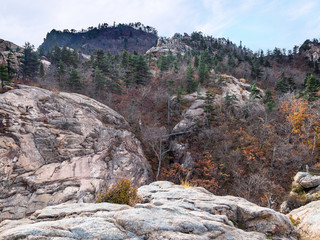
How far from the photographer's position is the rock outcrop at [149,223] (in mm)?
2641

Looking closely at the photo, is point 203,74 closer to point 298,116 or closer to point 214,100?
point 214,100

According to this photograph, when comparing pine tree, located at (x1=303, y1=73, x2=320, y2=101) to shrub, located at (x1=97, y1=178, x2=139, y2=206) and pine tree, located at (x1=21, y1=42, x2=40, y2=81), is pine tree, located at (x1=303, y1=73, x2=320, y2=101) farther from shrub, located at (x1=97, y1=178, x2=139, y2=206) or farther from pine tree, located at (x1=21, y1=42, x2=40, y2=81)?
pine tree, located at (x1=21, y1=42, x2=40, y2=81)

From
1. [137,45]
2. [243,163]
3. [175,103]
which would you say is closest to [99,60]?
[175,103]

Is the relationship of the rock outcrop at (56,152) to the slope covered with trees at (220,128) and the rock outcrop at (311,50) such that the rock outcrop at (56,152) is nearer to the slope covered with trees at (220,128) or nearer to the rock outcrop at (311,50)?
the slope covered with trees at (220,128)

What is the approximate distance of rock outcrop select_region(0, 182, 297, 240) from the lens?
2.64 m

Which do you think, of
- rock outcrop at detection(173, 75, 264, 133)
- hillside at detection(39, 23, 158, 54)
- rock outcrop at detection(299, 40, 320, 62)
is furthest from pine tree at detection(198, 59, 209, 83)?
hillside at detection(39, 23, 158, 54)

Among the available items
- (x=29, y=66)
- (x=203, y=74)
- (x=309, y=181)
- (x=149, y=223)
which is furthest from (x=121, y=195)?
(x=29, y=66)

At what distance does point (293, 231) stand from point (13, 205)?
15.7 metres

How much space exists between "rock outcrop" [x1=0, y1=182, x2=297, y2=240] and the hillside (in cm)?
10635

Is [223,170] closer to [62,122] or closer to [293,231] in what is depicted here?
[293,231]

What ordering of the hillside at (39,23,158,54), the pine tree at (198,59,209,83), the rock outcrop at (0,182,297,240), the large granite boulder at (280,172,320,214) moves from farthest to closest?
1. the hillside at (39,23,158,54)
2. the pine tree at (198,59,209,83)
3. the large granite boulder at (280,172,320,214)
4. the rock outcrop at (0,182,297,240)

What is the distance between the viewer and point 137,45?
99938 mm

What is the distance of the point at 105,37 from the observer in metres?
110

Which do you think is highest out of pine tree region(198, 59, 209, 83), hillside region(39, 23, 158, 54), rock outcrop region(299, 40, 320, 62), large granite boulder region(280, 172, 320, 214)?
hillside region(39, 23, 158, 54)
